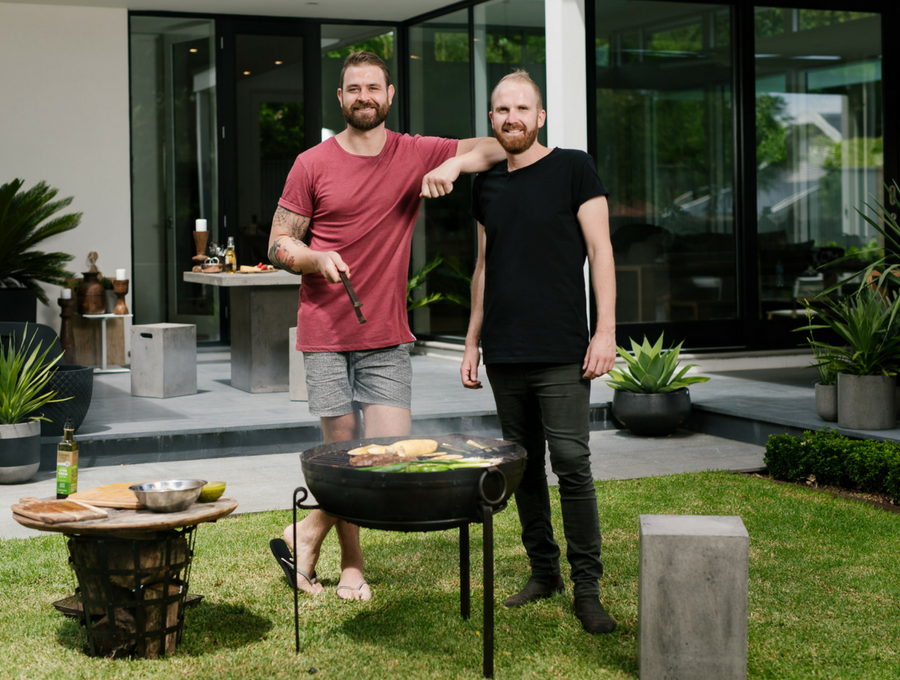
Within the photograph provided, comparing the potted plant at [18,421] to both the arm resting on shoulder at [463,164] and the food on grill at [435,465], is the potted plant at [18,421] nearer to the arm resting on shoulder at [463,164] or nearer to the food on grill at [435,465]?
the arm resting on shoulder at [463,164]

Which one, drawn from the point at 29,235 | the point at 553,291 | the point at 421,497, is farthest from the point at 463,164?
the point at 29,235

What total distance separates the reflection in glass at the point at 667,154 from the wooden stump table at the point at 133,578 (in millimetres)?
6497

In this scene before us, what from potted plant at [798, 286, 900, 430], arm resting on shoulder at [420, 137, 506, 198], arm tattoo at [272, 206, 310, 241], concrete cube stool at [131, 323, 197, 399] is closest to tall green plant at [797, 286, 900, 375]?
potted plant at [798, 286, 900, 430]

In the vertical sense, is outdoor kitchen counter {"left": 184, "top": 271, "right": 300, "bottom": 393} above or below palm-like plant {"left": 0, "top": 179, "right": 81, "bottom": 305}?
below

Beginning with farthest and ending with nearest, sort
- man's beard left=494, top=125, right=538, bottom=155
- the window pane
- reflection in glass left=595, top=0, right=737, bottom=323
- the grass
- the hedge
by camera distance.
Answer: the window pane
reflection in glass left=595, top=0, right=737, bottom=323
the hedge
man's beard left=494, top=125, right=538, bottom=155
the grass

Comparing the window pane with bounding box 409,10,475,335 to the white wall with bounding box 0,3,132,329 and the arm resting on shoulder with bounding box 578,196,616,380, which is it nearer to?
the white wall with bounding box 0,3,132,329

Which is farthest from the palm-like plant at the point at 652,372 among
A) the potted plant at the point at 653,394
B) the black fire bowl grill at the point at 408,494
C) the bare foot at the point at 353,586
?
the black fire bowl grill at the point at 408,494

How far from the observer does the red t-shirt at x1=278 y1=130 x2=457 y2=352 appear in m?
3.47

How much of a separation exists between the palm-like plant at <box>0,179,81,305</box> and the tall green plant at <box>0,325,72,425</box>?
3.39 m

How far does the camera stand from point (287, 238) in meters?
3.37

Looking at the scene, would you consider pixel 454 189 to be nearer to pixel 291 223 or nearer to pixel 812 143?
pixel 812 143

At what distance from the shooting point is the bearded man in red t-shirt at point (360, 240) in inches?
136

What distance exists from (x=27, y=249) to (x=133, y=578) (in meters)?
6.85

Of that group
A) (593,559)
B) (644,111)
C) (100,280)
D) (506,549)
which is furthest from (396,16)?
(593,559)
